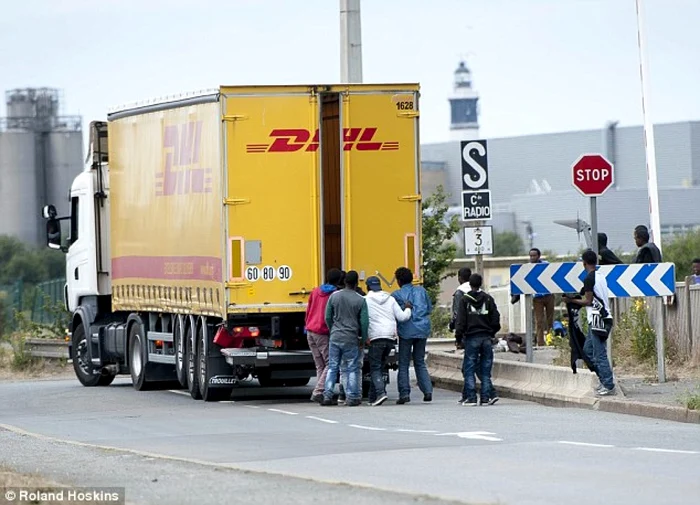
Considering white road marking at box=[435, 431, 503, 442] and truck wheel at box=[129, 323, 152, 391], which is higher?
truck wheel at box=[129, 323, 152, 391]

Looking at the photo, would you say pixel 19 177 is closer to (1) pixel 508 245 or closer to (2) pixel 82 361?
(1) pixel 508 245

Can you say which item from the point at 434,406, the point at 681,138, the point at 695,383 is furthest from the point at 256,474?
the point at 681,138

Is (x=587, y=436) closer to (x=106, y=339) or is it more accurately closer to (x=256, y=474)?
(x=256, y=474)

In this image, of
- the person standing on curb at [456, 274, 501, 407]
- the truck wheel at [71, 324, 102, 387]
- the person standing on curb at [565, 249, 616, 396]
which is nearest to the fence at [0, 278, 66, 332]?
the truck wheel at [71, 324, 102, 387]

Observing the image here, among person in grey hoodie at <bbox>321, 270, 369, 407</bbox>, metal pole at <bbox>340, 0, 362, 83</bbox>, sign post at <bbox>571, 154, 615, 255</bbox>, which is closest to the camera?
person in grey hoodie at <bbox>321, 270, 369, 407</bbox>

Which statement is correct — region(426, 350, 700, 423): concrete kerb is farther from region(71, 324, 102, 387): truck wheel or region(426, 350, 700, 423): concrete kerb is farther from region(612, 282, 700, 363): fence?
region(71, 324, 102, 387): truck wheel

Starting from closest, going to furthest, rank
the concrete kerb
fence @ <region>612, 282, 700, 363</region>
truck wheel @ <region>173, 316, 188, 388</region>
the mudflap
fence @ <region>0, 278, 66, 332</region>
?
the concrete kerb
the mudflap
fence @ <region>612, 282, 700, 363</region>
truck wheel @ <region>173, 316, 188, 388</region>
fence @ <region>0, 278, 66, 332</region>

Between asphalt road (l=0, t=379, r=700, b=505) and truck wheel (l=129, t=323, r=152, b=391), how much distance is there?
9.82 feet

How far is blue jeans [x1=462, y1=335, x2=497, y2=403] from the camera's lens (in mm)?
20719

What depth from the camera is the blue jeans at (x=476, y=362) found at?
816 inches

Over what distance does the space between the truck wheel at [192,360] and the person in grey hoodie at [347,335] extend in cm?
271

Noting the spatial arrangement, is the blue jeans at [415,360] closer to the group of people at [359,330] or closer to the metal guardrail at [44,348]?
the group of people at [359,330]

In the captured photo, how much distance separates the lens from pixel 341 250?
70.7 ft

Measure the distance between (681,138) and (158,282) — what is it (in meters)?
118
